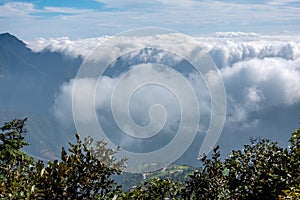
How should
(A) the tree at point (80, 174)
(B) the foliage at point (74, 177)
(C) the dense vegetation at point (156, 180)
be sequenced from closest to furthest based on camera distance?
(B) the foliage at point (74, 177)
(A) the tree at point (80, 174)
(C) the dense vegetation at point (156, 180)

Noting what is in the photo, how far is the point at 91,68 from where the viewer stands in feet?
225

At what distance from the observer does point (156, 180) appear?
26.3 metres

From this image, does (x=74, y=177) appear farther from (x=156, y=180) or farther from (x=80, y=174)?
(x=156, y=180)

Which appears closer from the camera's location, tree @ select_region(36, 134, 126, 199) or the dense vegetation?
tree @ select_region(36, 134, 126, 199)

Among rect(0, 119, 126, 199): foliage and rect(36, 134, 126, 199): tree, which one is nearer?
rect(0, 119, 126, 199): foliage

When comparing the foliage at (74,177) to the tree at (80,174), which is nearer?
the foliage at (74,177)

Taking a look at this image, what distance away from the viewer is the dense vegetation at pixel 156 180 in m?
11.5

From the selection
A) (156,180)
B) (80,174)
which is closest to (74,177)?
(80,174)

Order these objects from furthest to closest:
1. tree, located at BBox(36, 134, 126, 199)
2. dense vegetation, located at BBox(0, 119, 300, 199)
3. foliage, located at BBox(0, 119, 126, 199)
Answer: dense vegetation, located at BBox(0, 119, 300, 199) → tree, located at BBox(36, 134, 126, 199) → foliage, located at BBox(0, 119, 126, 199)

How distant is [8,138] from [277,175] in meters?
35.1

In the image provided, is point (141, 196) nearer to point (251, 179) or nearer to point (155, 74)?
point (251, 179)

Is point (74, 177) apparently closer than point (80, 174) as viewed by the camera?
Yes

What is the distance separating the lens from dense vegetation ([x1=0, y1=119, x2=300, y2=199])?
11.5m

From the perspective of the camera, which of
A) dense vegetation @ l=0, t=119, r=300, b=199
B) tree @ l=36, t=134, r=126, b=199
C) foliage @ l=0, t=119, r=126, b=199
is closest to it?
foliage @ l=0, t=119, r=126, b=199
